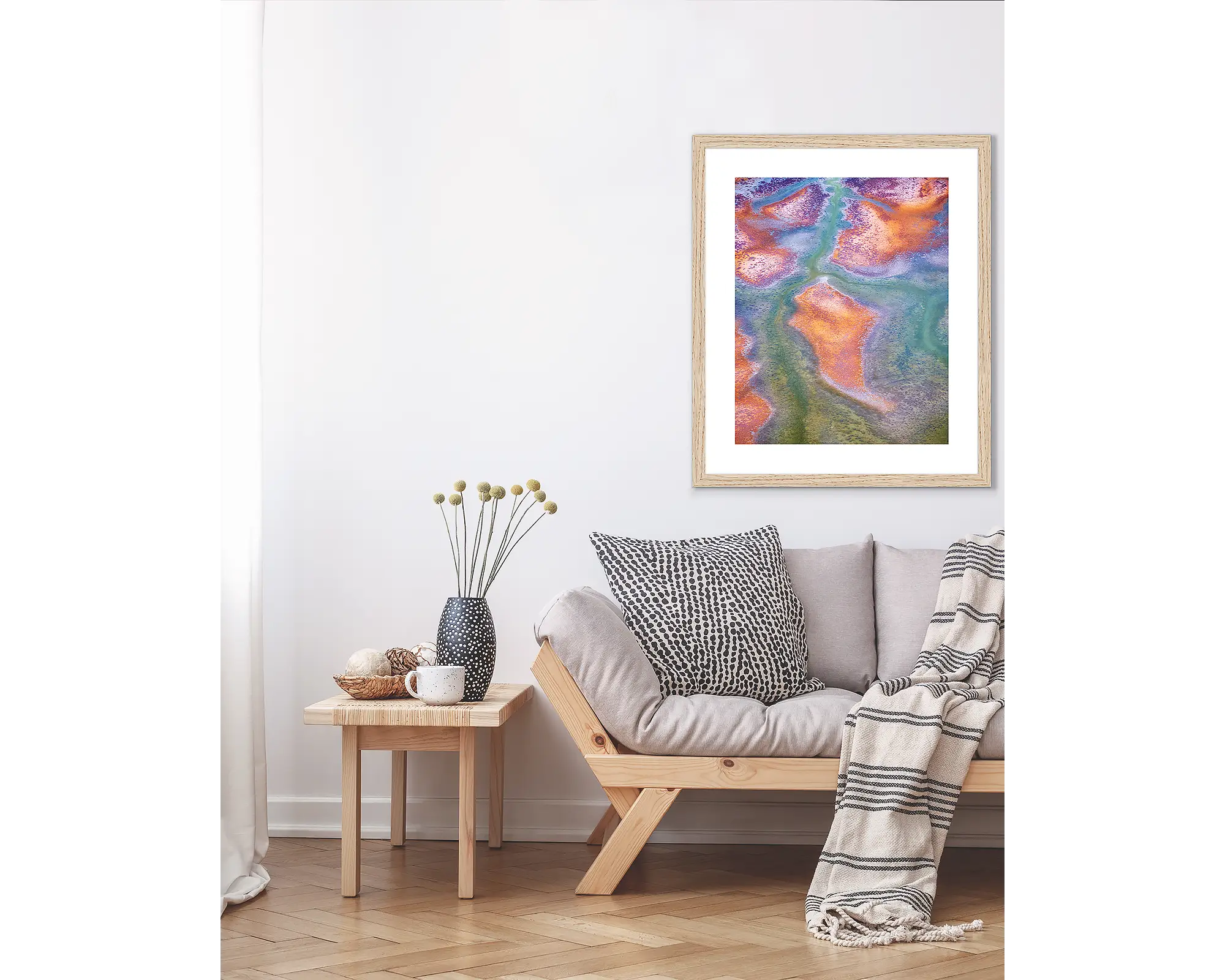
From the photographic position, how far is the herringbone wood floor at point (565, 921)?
2.11 meters

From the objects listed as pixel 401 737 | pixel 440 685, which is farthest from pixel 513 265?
pixel 401 737

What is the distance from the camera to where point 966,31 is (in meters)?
3.46

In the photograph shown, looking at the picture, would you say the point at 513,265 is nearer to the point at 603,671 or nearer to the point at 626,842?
the point at 603,671

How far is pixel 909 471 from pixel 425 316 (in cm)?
159

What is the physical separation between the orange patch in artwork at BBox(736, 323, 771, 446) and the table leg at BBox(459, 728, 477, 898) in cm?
131

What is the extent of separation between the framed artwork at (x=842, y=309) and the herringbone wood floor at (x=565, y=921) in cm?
117

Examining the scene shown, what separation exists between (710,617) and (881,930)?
894 millimetres

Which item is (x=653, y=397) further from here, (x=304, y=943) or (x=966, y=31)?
(x=304, y=943)

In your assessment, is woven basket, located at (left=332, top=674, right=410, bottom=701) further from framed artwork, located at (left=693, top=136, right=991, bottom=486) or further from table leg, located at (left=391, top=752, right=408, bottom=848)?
framed artwork, located at (left=693, top=136, right=991, bottom=486)

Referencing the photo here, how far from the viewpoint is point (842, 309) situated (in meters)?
3.44

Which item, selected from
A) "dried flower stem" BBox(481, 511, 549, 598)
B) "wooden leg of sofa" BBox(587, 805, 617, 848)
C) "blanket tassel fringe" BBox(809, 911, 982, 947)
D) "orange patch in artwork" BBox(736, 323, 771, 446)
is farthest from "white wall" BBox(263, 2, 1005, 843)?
"blanket tassel fringe" BBox(809, 911, 982, 947)

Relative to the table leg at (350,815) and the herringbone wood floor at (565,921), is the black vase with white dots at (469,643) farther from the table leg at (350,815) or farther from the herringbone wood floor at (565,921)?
the herringbone wood floor at (565,921)

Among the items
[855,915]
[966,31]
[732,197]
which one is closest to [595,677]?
[855,915]
